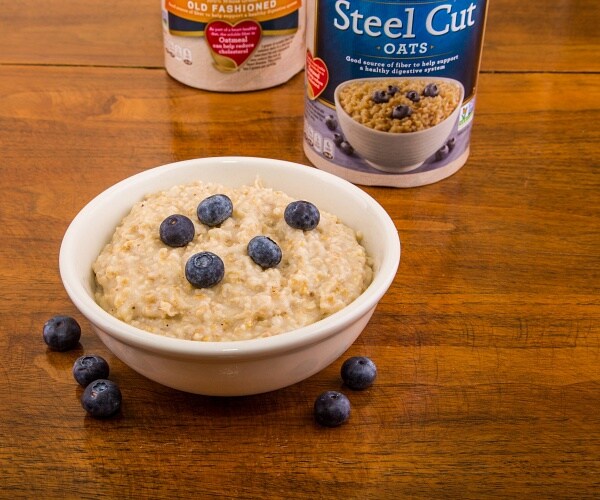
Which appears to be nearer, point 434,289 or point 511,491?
point 511,491

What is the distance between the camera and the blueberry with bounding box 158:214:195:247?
86 cm

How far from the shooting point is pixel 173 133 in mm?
1328

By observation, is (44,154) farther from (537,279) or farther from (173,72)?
(537,279)

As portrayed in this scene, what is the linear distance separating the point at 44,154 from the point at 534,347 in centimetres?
76

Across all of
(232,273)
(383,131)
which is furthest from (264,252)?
(383,131)

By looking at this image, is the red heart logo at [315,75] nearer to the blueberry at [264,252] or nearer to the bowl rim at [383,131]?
the bowl rim at [383,131]

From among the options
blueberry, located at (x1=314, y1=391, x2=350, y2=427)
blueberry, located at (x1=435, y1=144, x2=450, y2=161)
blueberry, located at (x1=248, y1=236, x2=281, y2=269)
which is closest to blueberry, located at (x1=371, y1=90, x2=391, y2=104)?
blueberry, located at (x1=435, y1=144, x2=450, y2=161)

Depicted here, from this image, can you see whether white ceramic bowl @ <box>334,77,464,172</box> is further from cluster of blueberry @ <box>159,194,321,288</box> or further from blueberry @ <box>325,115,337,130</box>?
cluster of blueberry @ <box>159,194,321,288</box>

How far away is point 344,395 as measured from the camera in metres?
0.84

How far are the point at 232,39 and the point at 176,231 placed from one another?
23.7 inches

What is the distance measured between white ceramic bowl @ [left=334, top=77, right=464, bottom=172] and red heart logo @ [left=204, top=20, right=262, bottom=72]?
301mm

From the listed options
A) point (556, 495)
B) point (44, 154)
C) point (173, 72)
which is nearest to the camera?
point (556, 495)

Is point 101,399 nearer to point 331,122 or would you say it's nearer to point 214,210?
point 214,210

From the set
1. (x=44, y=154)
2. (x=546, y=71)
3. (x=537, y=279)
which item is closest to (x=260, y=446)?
(x=537, y=279)
